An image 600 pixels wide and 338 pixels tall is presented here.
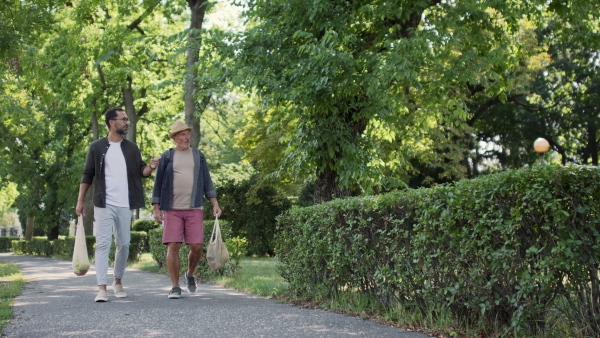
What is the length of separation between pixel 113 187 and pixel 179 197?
0.79 m

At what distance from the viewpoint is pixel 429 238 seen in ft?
16.1

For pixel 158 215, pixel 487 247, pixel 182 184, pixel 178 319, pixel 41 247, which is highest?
pixel 182 184

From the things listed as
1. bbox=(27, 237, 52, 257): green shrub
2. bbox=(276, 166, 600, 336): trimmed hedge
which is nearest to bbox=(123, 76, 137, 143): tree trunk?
bbox=(27, 237, 52, 257): green shrub

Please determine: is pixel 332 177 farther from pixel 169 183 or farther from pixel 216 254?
pixel 169 183

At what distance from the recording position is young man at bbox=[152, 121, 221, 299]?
7461 millimetres

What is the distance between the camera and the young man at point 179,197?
24.5 feet

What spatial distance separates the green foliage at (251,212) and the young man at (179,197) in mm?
19040

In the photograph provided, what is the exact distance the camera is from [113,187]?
719cm

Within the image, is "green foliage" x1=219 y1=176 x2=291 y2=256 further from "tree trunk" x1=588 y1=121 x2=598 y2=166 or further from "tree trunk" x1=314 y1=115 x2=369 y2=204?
"tree trunk" x1=588 y1=121 x2=598 y2=166

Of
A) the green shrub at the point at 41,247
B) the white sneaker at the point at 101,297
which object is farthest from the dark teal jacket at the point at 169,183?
the green shrub at the point at 41,247

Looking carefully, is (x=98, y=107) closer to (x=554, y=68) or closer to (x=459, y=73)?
(x=459, y=73)

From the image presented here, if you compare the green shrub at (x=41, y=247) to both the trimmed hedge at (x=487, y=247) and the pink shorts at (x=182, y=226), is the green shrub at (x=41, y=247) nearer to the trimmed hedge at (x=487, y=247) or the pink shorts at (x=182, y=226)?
the pink shorts at (x=182, y=226)

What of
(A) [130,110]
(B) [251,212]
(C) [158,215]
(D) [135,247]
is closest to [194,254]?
(C) [158,215]

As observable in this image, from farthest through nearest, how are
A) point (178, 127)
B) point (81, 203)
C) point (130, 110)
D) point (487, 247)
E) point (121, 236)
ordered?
point (130, 110) < point (178, 127) < point (121, 236) < point (81, 203) < point (487, 247)
